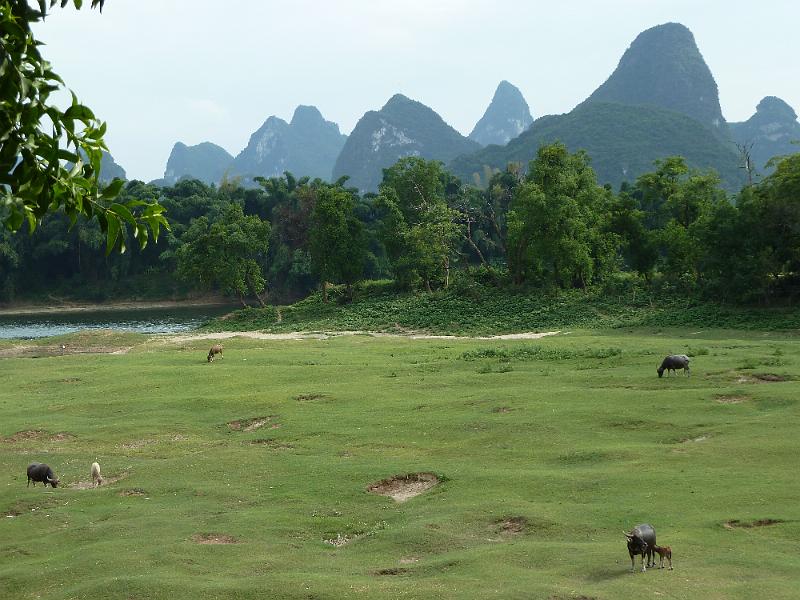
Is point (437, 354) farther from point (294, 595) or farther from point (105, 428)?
point (294, 595)

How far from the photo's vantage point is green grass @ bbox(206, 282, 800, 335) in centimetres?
5022

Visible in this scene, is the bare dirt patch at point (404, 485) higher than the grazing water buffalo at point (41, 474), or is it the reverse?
the grazing water buffalo at point (41, 474)

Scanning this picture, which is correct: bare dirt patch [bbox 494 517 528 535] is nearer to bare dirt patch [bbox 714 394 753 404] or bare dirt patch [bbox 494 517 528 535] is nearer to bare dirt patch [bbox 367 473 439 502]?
bare dirt patch [bbox 367 473 439 502]

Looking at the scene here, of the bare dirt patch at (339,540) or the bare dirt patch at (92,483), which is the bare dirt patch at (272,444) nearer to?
the bare dirt patch at (92,483)

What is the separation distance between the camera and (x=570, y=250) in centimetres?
6184

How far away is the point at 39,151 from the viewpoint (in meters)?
5.30

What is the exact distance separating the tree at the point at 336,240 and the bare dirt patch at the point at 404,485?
182 feet

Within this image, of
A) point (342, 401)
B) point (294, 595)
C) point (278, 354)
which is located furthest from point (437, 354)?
point (294, 595)

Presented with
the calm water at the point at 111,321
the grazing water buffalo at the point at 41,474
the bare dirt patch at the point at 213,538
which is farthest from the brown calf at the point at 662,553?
the calm water at the point at 111,321

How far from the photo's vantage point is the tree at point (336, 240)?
74562 millimetres

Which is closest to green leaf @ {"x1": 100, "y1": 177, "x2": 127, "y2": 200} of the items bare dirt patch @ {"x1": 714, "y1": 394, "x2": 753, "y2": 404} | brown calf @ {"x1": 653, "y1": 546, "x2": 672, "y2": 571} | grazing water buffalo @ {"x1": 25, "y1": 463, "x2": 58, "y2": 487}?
brown calf @ {"x1": 653, "y1": 546, "x2": 672, "y2": 571}

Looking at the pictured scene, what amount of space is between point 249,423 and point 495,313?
36532 millimetres

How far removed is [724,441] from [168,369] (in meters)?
26.8

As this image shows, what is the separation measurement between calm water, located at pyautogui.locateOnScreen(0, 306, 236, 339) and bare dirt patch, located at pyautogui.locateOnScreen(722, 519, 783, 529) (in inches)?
2495
